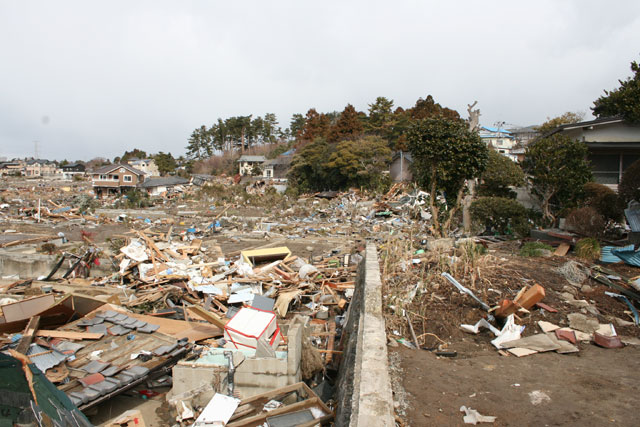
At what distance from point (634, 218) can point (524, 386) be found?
6602 millimetres

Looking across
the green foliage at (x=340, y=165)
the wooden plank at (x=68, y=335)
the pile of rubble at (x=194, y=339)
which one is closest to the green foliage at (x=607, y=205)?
the pile of rubble at (x=194, y=339)

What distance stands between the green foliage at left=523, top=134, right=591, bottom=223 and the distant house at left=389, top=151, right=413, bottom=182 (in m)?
21.4

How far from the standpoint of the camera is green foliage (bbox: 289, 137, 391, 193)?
3372cm

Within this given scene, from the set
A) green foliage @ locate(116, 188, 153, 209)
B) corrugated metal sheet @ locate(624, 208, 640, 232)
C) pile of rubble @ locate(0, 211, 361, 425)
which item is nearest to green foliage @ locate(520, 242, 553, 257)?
corrugated metal sheet @ locate(624, 208, 640, 232)

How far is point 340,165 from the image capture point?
3497 cm

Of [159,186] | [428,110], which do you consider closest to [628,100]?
[428,110]

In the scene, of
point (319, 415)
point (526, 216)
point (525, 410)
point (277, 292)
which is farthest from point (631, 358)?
point (526, 216)

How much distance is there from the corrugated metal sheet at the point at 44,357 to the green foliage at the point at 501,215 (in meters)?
12.4

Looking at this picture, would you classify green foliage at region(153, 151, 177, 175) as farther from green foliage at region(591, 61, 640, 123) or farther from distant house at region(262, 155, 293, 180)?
green foliage at region(591, 61, 640, 123)

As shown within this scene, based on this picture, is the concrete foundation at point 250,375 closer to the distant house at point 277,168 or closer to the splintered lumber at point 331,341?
the splintered lumber at point 331,341

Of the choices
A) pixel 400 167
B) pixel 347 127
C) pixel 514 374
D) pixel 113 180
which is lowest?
pixel 514 374

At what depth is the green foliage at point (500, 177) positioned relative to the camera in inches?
696

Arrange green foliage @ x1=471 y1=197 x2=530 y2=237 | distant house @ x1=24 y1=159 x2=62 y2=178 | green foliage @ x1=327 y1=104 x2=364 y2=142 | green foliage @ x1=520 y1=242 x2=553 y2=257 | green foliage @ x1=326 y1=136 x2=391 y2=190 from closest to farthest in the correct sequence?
green foliage @ x1=520 y1=242 x2=553 y2=257 < green foliage @ x1=471 y1=197 x2=530 y2=237 < green foliage @ x1=326 y1=136 x2=391 y2=190 < green foliage @ x1=327 y1=104 x2=364 y2=142 < distant house @ x1=24 y1=159 x2=62 y2=178

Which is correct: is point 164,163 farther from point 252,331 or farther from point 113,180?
point 252,331
